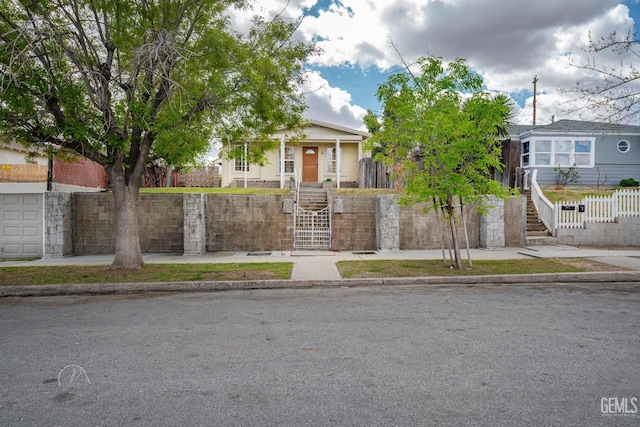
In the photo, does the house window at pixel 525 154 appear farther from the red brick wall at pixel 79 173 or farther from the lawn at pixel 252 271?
the red brick wall at pixel 79 173

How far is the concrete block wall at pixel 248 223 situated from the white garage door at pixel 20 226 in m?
5.84

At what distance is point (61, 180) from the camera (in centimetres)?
1376

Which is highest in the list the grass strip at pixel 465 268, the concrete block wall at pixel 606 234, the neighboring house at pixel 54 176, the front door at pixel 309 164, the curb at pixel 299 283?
the front door at pixel 309 164

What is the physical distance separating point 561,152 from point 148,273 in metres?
23.2

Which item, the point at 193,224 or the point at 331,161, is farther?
the point at 331,161

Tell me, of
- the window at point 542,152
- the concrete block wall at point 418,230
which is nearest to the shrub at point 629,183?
the window at point 542,152

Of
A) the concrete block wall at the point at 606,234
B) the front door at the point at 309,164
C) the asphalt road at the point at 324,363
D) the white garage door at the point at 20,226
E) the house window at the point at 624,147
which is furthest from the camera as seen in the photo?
the front door at the point at 309,164

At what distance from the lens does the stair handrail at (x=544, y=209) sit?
1494cm

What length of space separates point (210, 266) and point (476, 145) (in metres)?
7.28

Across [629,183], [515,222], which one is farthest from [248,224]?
[629,183]

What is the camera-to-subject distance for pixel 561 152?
2289 centimetres

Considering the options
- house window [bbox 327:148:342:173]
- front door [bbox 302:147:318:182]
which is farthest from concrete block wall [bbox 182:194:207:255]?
house window [bbox 327:148:342:173]

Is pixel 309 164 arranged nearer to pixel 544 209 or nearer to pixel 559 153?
pixel 544 209

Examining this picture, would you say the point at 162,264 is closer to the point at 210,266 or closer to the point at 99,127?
the point at 210,266
